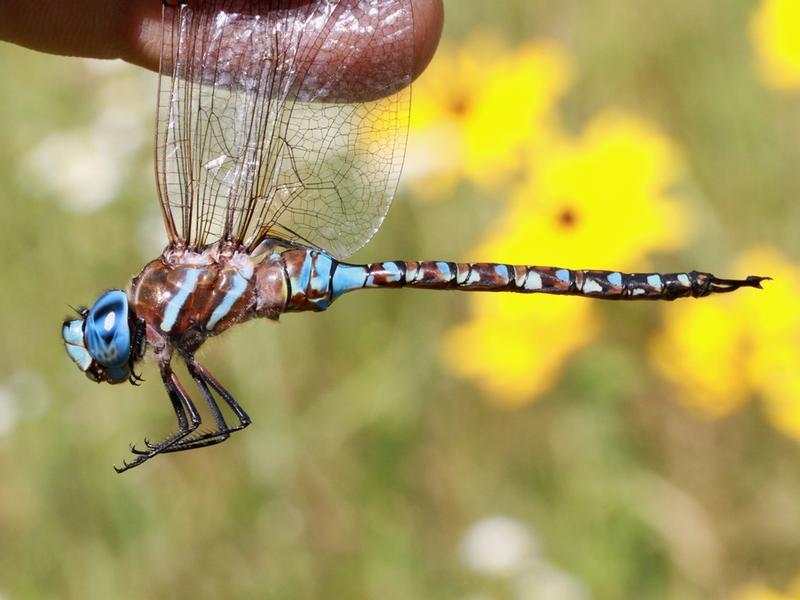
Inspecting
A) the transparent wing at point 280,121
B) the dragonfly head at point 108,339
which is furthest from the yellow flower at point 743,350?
the dragonfly head at point 108,339

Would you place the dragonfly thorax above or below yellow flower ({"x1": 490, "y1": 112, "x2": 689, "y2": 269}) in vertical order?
below

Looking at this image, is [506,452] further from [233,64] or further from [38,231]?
[38,231]

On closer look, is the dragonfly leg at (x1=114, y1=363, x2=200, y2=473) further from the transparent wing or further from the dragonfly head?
the transparent wing

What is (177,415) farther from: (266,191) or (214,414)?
(266,191)

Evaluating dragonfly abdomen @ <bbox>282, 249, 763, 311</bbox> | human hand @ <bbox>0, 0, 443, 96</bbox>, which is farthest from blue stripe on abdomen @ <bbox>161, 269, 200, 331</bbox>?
human hand @ <bbox>0, 0, 443, 96</bbox>

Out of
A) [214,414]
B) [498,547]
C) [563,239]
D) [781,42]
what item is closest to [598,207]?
[563,239]

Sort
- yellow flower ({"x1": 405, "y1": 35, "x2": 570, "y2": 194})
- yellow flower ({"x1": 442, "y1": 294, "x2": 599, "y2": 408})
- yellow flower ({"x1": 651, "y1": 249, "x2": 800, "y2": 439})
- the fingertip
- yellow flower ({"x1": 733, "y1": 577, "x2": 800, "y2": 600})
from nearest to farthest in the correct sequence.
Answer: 1. the fingertip
2. yellow flower ({"x1": 733, "y1": 577, "x2": 800, "y2": 600})
3. yellow flower ({"x1": 651, "y1": 249, "x2": 800, "y2": 439})
4. yellow flower ({"x1": 442, "y1": 294, "x2": 599, "y2": 408})
5. yellow flower ({"x1": 405, "y1": 35, "x2": 570, "y2": 194})

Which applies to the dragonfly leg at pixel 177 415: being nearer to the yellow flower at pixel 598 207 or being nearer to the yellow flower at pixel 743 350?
the yellow flower at pixel 598 207
